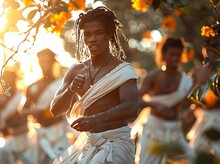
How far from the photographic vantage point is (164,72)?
13.9m

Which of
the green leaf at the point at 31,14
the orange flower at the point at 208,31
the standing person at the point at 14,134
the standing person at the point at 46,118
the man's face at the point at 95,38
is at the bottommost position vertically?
the standing person at the point at 14,134

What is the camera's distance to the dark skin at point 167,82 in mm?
13562

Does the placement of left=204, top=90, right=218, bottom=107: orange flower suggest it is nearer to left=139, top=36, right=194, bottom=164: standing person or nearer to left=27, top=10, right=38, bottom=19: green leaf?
left=139, top=36, right=194, bottom=164: standing person

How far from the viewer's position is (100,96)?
7.27 m

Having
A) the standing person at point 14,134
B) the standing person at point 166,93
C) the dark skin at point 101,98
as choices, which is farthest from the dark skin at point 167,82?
the dark skin at point 101,98

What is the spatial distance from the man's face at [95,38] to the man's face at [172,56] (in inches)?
244

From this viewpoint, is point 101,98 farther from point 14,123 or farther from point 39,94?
point 14,123

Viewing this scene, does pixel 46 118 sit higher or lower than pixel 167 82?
lower

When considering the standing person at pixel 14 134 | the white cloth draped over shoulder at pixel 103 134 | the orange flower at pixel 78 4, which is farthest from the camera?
the standing person at pixel 14 134

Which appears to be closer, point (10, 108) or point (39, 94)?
point (39, 94)

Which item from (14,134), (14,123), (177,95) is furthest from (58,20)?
(14,123)

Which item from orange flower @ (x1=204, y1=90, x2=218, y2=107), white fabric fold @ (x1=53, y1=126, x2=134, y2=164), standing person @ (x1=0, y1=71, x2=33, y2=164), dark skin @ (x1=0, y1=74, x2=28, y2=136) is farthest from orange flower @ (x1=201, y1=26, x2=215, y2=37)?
dark skin @ (x1=0, y1=74, x2=28, y2=136)

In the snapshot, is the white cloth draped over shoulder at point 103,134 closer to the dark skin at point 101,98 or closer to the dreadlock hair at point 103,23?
the dark skin at point 101,98

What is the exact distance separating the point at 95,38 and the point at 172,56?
6.32 m
